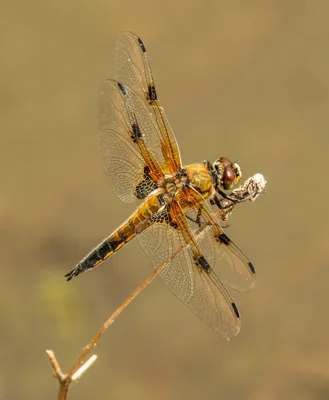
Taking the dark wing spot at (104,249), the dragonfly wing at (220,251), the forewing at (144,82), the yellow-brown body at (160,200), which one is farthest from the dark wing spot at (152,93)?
the dark wing spot at (104,249)

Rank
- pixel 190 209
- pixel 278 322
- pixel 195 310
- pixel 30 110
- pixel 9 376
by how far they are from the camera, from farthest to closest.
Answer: pixel 30 110, pixel 278 322, pixel 9 376, pixel 190 209, pixel 195 310

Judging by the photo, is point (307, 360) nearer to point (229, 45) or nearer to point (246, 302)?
point (246, 302)

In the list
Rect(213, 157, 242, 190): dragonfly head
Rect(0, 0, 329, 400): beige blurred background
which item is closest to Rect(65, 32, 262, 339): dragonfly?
Rect(213, 157, 242, 190): dragonfly head

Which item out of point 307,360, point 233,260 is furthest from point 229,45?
point 233,260

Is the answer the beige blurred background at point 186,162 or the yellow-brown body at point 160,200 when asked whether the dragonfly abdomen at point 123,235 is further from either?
the beige blurred background at point 186,162

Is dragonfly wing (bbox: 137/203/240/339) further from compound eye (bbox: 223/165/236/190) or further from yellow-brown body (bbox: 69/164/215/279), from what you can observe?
compound eye (bbox: 223/165/236/190)

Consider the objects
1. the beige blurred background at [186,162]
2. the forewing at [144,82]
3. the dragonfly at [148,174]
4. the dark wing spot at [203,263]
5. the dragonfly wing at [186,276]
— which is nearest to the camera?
the dragonfly wing at [186,276]
